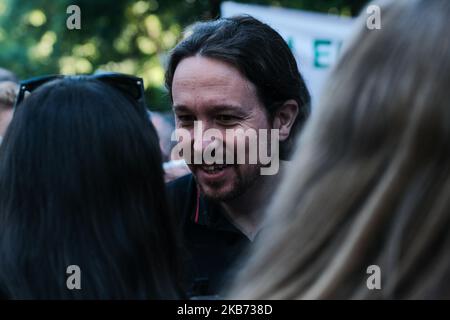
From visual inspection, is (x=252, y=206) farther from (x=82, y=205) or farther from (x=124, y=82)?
(x=82, y=205)

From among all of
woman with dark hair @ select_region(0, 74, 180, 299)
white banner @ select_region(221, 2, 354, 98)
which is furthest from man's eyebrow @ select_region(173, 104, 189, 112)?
white banner @ select_region(221, 2, 354, 98)

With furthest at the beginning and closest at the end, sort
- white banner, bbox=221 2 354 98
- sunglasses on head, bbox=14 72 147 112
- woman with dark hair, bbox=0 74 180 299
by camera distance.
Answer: white banner, bbox=221 2 354 98 < sunglasses on head, bbox=14 72 147 112 < woman with dark hair, bbox=0 74 180 299


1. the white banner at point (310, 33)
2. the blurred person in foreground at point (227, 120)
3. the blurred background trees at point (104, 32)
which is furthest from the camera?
the blurred background trees at point (104, 32)

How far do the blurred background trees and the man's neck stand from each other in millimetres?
3889

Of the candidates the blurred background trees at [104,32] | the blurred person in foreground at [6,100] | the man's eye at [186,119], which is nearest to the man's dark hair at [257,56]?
the man's eye at [186,119]

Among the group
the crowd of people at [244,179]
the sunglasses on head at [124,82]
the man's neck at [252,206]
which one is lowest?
the man's neck at [252,206]

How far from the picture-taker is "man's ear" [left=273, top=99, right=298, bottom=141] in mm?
3021

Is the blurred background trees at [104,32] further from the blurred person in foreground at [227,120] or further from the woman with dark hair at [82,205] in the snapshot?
the woman with dark hair at [82,205]

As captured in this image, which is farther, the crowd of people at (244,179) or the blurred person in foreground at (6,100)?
the blurred person in foreground at (6,100)

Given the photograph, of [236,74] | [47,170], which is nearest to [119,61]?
[236,74]

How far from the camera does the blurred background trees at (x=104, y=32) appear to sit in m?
8.08

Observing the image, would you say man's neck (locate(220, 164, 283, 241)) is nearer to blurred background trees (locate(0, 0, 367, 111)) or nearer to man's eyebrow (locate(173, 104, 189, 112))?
man's eyebrow (locate(173, 104, 189, 112))

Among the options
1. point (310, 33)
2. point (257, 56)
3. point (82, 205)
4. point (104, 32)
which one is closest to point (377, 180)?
point (82, 205)

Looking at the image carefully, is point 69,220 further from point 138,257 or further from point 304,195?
point 304,195
